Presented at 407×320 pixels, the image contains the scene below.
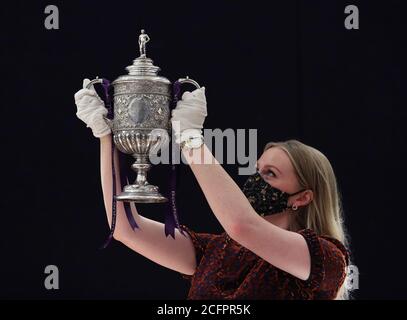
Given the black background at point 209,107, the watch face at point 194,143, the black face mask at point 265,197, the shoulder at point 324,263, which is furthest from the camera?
the black background at point 209,107

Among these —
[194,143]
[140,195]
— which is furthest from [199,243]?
[194,143]

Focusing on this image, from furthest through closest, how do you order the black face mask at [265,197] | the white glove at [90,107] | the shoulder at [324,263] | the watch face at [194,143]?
the black face mask at [265,197]
the shoulder at [324,263]
the white glove at [90,107]
the watch face at [194,143]

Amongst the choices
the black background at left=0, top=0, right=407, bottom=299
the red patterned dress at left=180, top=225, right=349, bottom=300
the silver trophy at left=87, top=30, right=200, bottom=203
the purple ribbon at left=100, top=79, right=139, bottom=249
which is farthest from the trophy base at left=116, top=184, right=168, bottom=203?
the black background at left=0, top=0, right=407, bottom=299

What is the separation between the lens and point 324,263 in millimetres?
3260

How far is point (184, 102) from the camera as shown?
3088 millimetres

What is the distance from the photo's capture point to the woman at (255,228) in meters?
3.06

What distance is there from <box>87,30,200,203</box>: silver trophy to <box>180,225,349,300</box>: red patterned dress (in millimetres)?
437

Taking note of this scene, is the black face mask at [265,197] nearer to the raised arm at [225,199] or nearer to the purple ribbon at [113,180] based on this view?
the raised arm at [225,199]

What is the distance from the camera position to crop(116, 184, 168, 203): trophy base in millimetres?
3084

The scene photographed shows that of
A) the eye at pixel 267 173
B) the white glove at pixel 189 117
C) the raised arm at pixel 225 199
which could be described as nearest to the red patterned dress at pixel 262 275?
the raised arm at pixel 225 199

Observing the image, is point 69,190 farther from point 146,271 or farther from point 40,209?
point 146,271

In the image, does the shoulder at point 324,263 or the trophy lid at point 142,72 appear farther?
the shoulder at point 324,263

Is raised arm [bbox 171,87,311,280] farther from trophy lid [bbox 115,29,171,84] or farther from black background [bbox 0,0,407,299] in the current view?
black background [bbox 0,0,407,299]

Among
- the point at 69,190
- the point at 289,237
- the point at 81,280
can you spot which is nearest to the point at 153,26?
the point at 69,190
